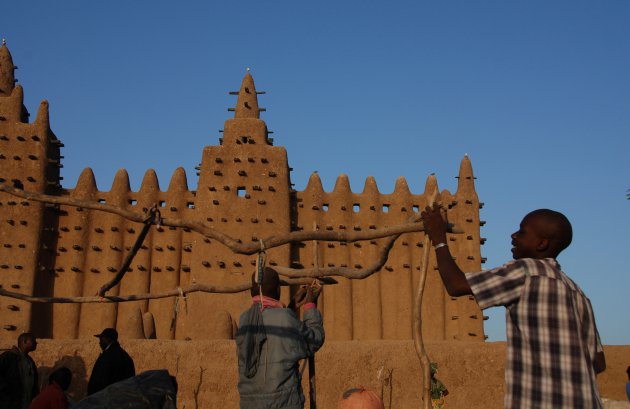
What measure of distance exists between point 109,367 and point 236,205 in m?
12.8

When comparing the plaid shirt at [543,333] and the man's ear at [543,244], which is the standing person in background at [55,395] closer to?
the plaid shirt at [543,333]

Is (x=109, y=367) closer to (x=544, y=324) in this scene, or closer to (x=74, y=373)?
(x=74, y=373)

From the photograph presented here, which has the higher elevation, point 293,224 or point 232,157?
point 232,157

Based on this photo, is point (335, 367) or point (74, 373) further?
point (335, 367)

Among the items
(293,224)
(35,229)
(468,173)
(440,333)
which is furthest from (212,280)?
(468,173)

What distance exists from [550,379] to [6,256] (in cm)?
1756

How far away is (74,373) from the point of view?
10.8 metres

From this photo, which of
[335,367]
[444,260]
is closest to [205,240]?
[335,367]

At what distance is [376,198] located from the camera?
20828mm

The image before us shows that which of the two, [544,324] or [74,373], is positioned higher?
[544,324]

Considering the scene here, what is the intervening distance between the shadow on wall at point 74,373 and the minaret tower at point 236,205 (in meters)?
7.61

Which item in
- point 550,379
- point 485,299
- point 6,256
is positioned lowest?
point 550,379

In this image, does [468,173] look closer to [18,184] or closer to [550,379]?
[18,184]

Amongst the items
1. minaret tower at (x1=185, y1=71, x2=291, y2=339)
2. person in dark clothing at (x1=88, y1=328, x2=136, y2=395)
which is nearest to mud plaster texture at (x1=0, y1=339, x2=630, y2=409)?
person in dark clothing at (x1=88, y1=328, x2=136, y2=395)
